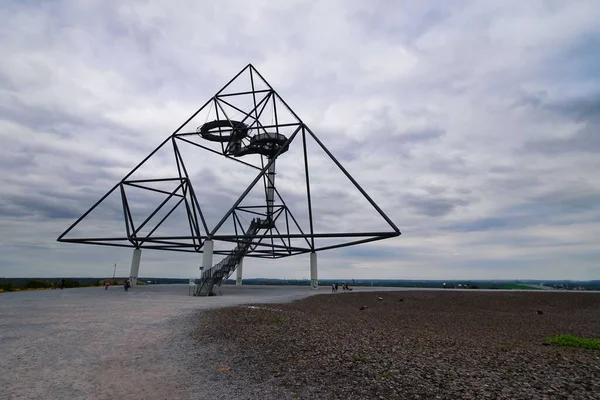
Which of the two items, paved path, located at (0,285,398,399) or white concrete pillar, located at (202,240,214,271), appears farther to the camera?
white concrete pillar, located at (202,240,214,271)

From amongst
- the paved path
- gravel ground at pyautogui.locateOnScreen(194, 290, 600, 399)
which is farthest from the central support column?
the paved path

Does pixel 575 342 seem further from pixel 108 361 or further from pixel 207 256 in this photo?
pixel 207 256

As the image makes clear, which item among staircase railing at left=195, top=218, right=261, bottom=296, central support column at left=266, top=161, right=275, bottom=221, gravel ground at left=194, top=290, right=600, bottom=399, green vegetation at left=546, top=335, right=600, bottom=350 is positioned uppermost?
central support column at left=266, top=161, right=275, bottom=221

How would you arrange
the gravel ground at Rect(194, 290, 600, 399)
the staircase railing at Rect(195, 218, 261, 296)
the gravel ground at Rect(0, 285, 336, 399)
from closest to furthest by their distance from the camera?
the gravel ground at Rect(0, 285, 336, 399)
the gravel ground at Rect(194, 290, 600, 399)
the staircase railing at Rect(195, 218, 261, 296)

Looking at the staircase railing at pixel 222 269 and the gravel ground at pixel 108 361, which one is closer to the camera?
the gravel ground at pixel 108 361

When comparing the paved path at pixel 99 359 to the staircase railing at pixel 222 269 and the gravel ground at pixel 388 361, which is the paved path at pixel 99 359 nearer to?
the gravel ground at pixel 388 361

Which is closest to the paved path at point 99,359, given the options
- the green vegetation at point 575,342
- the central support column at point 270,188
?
the green vegetation at point 575,342

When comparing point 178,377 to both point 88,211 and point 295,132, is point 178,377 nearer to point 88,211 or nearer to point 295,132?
point 295,132

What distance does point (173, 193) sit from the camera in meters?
32.8

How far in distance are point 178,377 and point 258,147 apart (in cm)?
2818

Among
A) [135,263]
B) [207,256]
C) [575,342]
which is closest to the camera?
[575,342]

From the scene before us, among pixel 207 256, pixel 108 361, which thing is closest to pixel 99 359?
pixel 108 361

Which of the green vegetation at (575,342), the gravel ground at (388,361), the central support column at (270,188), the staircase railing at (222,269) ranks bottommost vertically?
the green vegetation at (575,342)

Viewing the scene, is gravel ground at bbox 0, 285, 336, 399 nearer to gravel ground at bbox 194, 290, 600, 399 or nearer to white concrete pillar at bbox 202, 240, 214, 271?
gravel ground at bbox 194, 290, 600, 399
